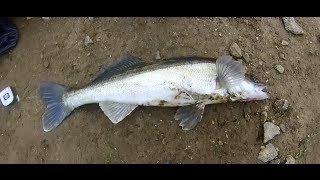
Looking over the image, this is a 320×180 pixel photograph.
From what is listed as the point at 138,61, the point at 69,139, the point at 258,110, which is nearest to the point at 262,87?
the point at 258,110

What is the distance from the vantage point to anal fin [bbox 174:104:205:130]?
15.1ft

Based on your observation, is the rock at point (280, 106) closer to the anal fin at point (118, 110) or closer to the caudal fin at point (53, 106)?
the anal fin at point (118, 110)

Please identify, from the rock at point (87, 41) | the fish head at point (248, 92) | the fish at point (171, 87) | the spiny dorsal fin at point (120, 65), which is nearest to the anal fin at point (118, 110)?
the fish at point (171, 87)

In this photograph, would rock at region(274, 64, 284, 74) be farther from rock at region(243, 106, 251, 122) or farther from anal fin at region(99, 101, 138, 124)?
anal fin at region(99, 101, 138, 124)

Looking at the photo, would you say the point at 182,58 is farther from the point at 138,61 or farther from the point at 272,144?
the point at 272,144

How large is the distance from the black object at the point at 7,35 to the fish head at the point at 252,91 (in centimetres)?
259

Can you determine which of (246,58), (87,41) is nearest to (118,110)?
(87,41)

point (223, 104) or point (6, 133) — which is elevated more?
point (223, 104)

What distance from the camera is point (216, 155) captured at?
15.2 feet

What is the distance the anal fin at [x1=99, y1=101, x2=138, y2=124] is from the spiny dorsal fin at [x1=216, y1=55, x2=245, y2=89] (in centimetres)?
86

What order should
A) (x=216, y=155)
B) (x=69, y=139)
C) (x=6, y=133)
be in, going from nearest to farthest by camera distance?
1. (x=216, y=155)
2. (x=69, y=139)
3. (x=6, y=133)

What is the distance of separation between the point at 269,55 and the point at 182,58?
35.8 inches

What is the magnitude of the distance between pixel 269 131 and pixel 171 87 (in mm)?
989

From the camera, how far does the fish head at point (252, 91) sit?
462 centimetres
